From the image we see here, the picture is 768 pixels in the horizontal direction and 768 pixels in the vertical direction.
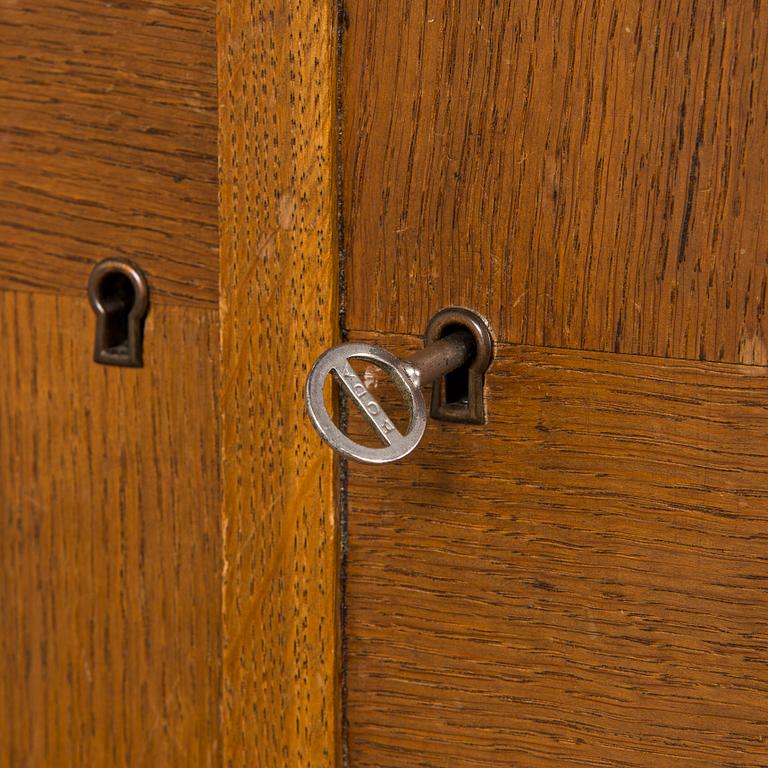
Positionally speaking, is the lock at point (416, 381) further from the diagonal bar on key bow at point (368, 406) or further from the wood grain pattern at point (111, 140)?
the wood grain pattern at point (111, 140)

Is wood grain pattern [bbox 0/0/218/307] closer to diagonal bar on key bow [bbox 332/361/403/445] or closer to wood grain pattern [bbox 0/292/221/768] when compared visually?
wood grain pattern [bbox 0/292/221/768]

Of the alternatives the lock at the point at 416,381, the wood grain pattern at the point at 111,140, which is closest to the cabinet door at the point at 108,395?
the wood grain pattern at the point at 111,140

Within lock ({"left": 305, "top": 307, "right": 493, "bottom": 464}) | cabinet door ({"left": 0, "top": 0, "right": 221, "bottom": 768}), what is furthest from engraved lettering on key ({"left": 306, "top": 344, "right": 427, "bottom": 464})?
cabinet door ({"left": 0, "top": 0, "right": 221, "bottom": 768})

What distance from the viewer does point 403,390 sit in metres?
0.40

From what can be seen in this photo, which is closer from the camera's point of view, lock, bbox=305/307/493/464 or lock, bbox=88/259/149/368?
lock, bbox=305/307/493/464

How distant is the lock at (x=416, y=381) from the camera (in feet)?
1.29

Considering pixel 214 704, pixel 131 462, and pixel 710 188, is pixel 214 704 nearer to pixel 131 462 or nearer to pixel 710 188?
pixel 131 462

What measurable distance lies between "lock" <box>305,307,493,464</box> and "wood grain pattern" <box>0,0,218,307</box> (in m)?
0.13

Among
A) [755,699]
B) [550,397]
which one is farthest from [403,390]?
[755,699]

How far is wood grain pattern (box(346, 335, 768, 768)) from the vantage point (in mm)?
408

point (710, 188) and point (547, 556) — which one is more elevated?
point (710, 188)

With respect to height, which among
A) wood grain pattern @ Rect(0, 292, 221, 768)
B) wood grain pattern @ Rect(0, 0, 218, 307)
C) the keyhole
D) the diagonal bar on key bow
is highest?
wood grain pattern @ Rect(0, 0, 218, 307)

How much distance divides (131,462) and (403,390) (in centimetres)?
20

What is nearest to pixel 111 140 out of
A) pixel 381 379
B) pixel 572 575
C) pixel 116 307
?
pixel 116 307
